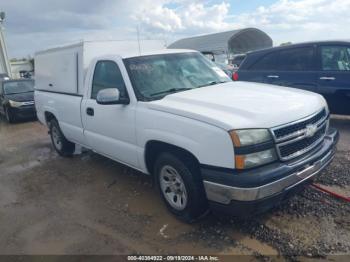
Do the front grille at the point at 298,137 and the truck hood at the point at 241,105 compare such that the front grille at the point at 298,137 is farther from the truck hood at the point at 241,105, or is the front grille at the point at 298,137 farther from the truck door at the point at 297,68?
the truck door at the point at 297,68

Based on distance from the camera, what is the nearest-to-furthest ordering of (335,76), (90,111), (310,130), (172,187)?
(310,130), (172,187), (90,111), (335,76)

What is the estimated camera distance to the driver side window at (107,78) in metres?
4.19

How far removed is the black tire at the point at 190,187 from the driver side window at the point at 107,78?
109 cm

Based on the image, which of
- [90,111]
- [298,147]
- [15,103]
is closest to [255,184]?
[298,147]

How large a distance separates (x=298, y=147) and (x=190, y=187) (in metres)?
1.11

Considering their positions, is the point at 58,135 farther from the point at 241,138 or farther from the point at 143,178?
the point at 241,138

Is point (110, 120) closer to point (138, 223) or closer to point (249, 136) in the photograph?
point (138, 223)

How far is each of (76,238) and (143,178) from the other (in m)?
1.64

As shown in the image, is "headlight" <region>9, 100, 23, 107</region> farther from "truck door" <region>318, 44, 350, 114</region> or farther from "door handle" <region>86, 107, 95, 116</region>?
"truck door" <region>318, 44, 350, 114</region>

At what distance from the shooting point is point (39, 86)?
6.97 meters

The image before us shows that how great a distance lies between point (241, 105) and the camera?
320cm

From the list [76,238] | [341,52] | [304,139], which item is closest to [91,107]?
[76,238]

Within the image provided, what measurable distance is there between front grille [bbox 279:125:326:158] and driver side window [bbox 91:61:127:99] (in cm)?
199

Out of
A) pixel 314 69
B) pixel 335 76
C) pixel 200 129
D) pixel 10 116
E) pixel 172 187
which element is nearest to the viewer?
pixel 200 129
